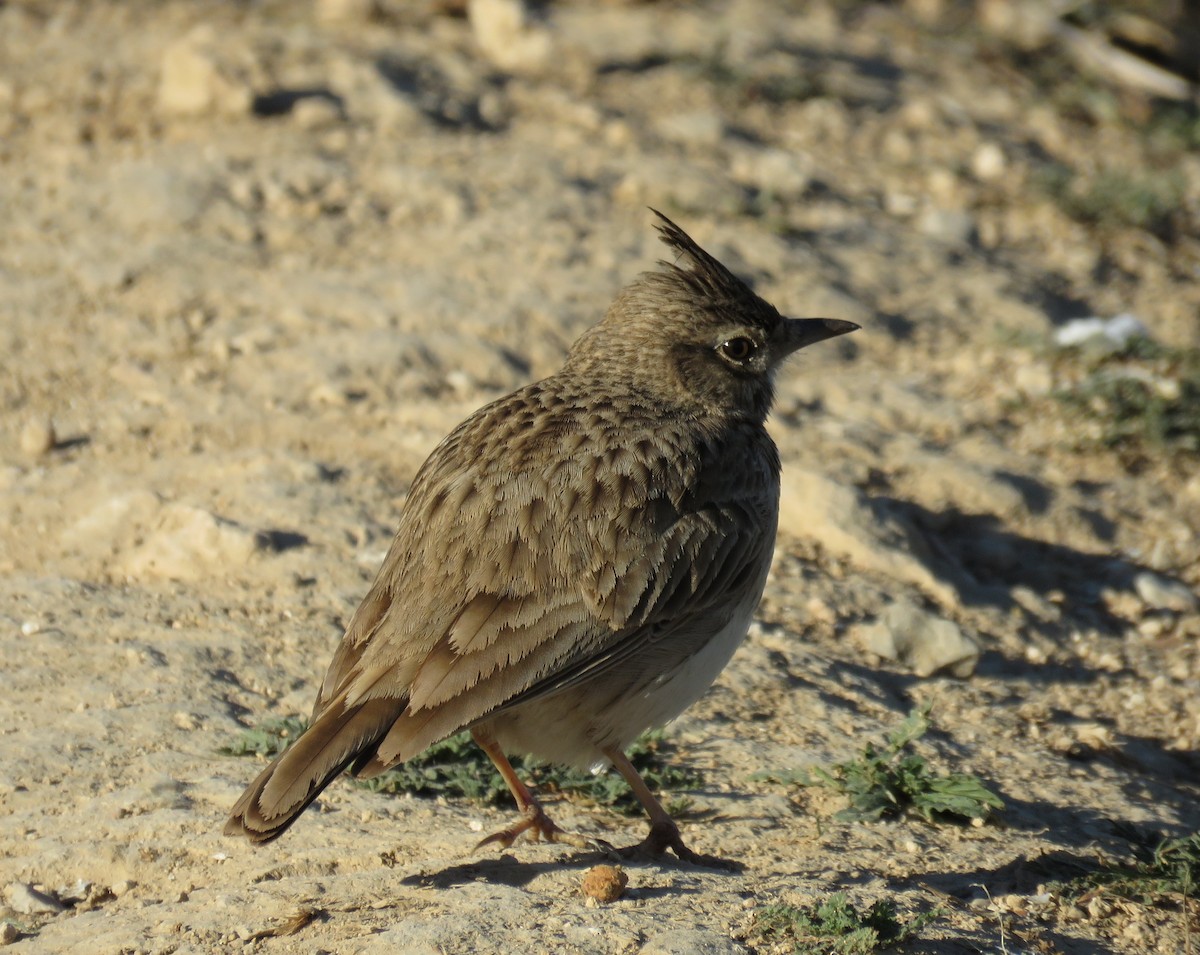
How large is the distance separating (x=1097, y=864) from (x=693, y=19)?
7571 millimetres

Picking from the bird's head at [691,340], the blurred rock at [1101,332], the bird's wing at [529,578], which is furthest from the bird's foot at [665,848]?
the blurred rock at [1101,332]

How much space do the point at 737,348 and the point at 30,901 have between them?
9.27 feet

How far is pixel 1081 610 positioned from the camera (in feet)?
22.1

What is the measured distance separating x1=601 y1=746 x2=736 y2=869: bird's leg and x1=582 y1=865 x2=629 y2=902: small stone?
352 millimetres

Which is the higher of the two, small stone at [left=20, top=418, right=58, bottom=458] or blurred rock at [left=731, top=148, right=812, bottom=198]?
blurred rock at [left=731, top=148, right=812, bottom=198]

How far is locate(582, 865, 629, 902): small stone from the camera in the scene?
413 centimetres

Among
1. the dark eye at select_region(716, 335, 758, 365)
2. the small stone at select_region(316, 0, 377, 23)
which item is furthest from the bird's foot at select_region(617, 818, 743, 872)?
the small stone at select_region(316, 0, 377, 23)

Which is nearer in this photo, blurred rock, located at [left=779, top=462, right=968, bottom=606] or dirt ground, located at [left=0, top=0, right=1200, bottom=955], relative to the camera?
dirt ground, located at [left=0, top=0, right=1200, bottom=955]

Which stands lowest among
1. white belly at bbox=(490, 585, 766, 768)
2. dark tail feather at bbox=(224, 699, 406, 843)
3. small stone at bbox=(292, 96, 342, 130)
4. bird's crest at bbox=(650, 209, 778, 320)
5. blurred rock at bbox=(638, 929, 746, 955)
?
blurred rock at bbox=(638, 929, 746, 955)

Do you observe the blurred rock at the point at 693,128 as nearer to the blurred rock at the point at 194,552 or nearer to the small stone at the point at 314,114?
the small stone at the point at 314,114

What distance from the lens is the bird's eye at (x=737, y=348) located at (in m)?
5.50

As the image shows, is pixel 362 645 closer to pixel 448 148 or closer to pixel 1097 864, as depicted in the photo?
pixel 1097 864

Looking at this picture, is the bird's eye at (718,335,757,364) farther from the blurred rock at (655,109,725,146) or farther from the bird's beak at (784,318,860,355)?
the blurred rock at (655,109,725,146)

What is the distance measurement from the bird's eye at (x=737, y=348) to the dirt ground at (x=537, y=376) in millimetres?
1142
